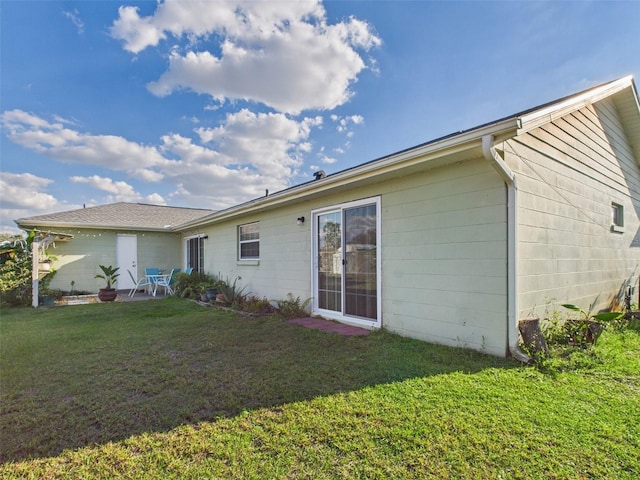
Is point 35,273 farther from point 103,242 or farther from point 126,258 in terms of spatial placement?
point 126,258

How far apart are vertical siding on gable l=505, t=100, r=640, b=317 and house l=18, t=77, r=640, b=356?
0.09 feet

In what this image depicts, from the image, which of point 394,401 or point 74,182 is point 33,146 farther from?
point 394,401

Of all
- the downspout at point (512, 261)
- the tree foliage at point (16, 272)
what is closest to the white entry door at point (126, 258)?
the tree foliage at point (16, 272)

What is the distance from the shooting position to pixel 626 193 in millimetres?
7180

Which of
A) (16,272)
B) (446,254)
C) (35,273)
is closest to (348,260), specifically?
(446,254)

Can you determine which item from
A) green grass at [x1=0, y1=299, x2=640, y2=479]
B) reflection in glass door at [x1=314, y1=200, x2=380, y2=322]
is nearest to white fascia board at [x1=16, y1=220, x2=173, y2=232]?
green grass at [x1=0, y1=299, x2=640, y2=479]

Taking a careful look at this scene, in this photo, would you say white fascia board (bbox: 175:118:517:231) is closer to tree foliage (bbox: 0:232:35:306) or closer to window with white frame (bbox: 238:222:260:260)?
window with white frame (bbox: 238:222:260:260)

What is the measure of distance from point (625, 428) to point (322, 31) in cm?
766

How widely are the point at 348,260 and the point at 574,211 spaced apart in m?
3.69

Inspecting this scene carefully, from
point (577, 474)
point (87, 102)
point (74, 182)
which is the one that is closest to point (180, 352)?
point (577, 474)

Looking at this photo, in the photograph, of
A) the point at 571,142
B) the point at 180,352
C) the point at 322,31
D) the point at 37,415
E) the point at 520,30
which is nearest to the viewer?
the point at 37,415

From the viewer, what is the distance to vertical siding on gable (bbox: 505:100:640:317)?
398cm

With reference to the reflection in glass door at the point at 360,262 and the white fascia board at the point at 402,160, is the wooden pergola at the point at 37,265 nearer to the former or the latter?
the white fascia board at the point at 402,160

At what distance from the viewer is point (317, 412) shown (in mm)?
2445
